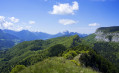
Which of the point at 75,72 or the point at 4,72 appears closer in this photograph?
the point at 75,72

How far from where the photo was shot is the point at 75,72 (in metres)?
7.20

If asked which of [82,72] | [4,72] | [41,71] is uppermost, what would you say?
[41,71]

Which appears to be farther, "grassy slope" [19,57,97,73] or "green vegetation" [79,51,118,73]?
"green vegetation" [79,51,118,73]

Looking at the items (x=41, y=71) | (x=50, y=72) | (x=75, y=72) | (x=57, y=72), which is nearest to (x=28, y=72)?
(x=41, y=71)

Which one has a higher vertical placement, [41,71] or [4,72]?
[41,71]

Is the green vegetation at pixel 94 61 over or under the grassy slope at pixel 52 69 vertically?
under

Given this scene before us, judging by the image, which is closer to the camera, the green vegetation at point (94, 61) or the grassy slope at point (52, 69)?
the grassy slope at point (52, 69)

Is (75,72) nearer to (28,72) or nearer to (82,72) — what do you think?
(82,72)

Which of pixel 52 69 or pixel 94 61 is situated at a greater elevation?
pixel 52 69

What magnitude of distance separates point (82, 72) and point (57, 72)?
7.12 feet

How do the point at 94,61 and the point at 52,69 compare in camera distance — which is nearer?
the point at 52,69

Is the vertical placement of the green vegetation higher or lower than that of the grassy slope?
lower

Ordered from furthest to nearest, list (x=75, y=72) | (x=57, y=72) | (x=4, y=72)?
(x=4, y=72) → (x=75, y=72) → (x=57, y=72)

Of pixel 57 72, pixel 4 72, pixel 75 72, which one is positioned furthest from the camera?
pixel 4 72
